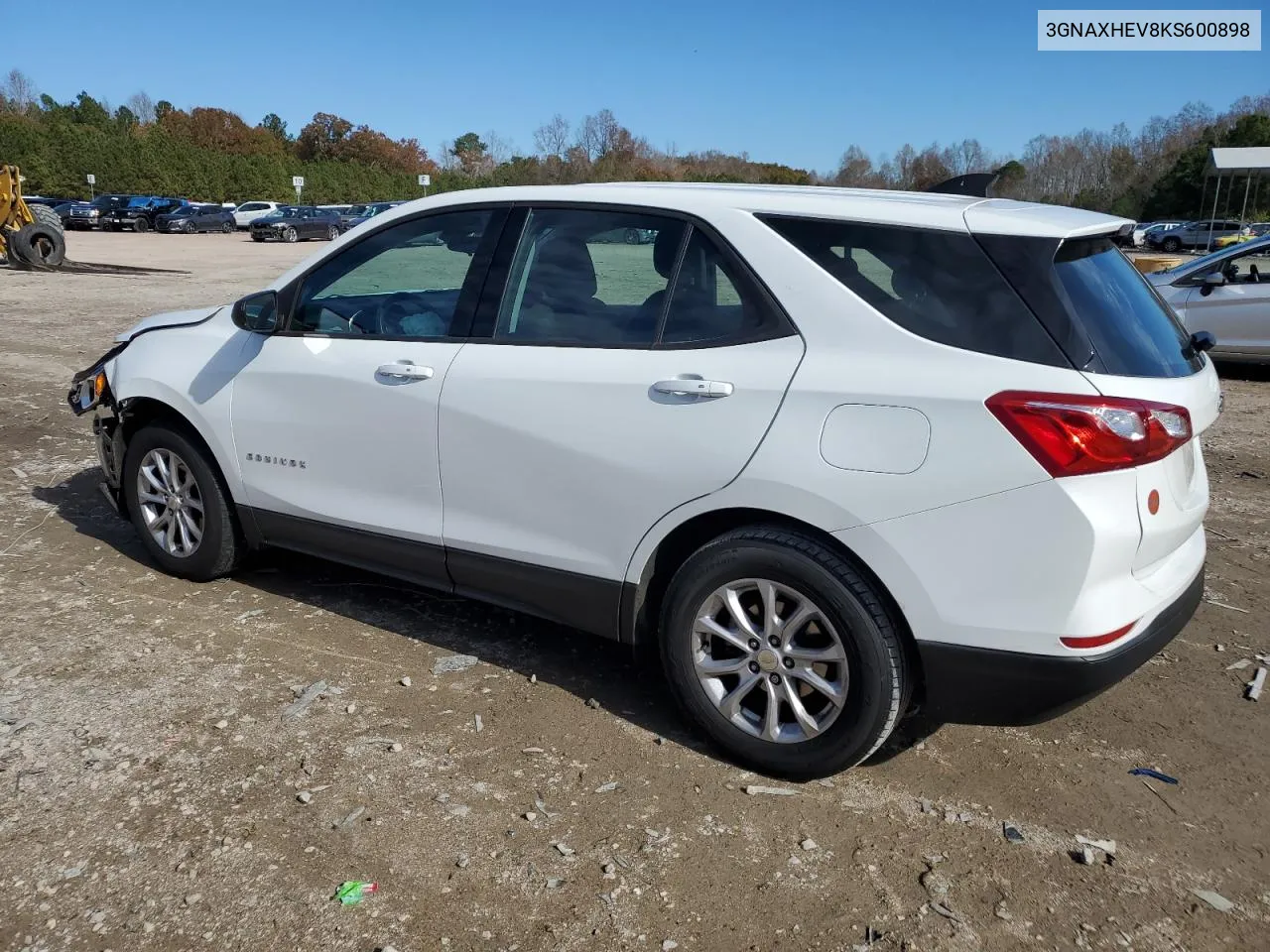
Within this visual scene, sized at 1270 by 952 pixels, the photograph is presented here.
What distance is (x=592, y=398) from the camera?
3410mm

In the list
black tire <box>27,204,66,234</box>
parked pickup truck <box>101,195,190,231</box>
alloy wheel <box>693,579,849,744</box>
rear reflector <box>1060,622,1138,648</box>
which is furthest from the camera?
parked pickup truck <box>101,195,190,231</box>

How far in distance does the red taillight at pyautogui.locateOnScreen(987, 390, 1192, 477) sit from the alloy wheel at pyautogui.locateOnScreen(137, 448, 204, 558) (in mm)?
3501

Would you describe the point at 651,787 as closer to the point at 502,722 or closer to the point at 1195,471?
the point at 502,722

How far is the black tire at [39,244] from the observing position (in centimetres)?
2377

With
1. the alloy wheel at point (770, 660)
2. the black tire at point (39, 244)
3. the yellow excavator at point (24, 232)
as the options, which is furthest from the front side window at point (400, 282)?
the black tire at point (39, 244)

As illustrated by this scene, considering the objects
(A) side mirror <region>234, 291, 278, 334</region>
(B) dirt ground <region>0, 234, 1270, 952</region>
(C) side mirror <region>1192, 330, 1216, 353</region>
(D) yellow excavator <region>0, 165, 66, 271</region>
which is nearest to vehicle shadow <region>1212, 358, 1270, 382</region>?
(B) dirt ground <region>0, 234, 1270, 952</region>

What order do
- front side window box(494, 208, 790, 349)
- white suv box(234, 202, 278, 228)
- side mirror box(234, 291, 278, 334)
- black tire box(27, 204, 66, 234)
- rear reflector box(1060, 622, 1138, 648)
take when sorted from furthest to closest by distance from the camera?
1. white suv box(234, 202, 278, 228)
2. black tire box(27, 204, 66, 234)
3. side mirror box(234, 291, 278, 334)
4. front side window box(494, 208, 790, 349)
5. rear reflector box(1060, 622, 1138, 648)

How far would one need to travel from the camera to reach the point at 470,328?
12.4ft

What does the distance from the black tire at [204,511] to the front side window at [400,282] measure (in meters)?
0.85

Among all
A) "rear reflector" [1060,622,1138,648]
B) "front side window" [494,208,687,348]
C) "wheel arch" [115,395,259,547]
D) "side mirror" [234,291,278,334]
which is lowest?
"rear reflector" [1060,622,1138,648]

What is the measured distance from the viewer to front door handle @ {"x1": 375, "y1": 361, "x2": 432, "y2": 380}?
3801 millimetres

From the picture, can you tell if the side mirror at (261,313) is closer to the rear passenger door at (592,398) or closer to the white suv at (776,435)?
the white suv at (776,435)

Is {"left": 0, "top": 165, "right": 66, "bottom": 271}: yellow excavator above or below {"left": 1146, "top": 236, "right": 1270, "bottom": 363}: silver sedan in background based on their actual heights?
above

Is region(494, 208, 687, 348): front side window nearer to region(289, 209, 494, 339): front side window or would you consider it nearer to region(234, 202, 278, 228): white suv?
region(289, 209, 494, 339): front side window
